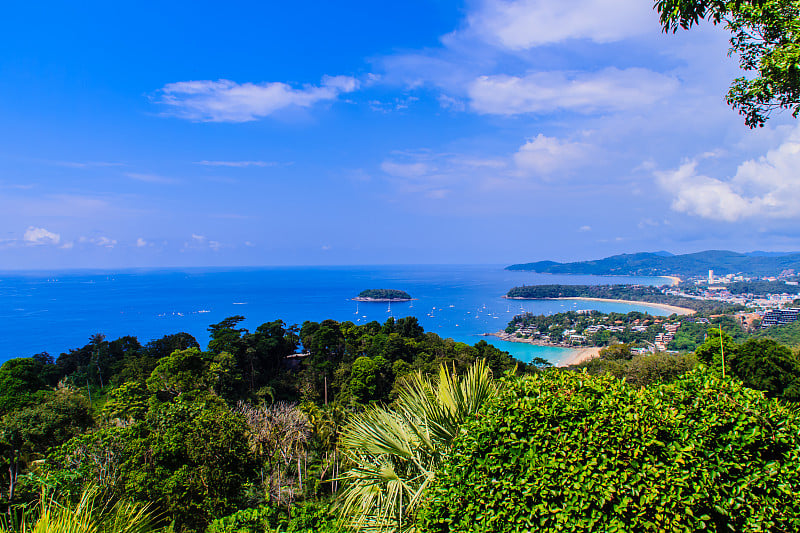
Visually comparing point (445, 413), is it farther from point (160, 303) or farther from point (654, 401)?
point (160, 303)

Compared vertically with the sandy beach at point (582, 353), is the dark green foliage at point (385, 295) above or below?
above

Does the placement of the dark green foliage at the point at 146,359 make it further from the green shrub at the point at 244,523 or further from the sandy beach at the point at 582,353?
the sandy beach at the point at 582,353

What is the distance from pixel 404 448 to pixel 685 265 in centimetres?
18354

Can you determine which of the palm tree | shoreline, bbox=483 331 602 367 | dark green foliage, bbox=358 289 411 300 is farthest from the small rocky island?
the palm tree

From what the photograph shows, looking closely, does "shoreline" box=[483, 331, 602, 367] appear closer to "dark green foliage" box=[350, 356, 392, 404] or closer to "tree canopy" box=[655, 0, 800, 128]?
"dark green foliage" box=[350, 356, 392, 404]

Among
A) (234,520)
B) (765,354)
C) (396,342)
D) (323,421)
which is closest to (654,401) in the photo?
(234,520)

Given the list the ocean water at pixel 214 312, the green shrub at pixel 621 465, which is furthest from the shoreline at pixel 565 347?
the green shrub at pixel 621 465

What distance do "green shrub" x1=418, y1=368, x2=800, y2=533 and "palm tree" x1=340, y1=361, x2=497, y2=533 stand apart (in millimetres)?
508

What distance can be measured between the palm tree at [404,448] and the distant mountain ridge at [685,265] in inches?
6323

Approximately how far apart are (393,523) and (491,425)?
1.11m

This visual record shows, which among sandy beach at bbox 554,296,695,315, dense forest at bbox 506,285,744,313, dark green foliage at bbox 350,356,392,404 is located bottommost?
sandy beach at bbox 554,296,695,315

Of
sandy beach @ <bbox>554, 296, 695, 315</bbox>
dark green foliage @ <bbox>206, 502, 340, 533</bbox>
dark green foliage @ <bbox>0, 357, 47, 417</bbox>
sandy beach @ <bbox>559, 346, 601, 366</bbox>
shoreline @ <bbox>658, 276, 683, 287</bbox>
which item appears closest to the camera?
dark green foliage @ <bbox>206, 502, 340, 533</bbox>

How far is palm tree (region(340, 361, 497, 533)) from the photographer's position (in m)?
3.06

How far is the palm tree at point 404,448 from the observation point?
306 centimetres
